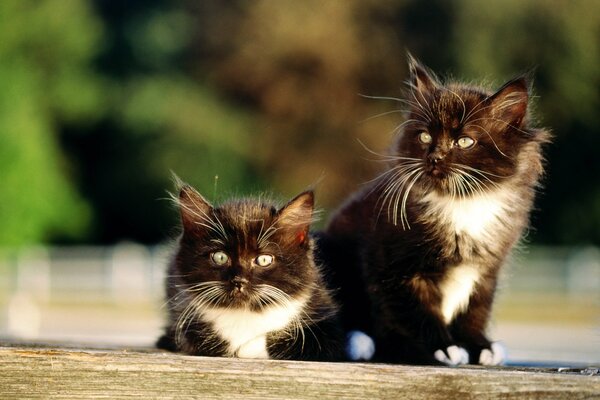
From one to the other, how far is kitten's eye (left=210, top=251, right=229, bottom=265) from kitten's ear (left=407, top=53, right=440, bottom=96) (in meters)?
1.03

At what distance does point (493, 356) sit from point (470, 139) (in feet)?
2.67

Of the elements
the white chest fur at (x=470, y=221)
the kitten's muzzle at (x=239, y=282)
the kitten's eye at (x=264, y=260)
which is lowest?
the kitten's muzzle at (x=239, y=282)

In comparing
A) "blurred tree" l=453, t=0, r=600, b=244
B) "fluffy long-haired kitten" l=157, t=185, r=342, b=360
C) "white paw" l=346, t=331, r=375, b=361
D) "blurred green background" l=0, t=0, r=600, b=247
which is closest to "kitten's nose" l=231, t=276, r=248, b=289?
"fluffy long-haired kitten" l=157, t=185, r=342, b=360

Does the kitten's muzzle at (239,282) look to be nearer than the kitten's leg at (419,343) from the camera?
Yes

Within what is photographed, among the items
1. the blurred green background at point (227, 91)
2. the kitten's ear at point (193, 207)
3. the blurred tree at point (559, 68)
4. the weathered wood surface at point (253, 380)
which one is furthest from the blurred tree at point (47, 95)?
the weathered wood surface at point (253, 380)

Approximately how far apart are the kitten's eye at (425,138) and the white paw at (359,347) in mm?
776

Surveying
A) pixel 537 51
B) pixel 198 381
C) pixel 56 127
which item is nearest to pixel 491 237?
pixel 198 381

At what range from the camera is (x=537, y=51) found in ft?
62.0

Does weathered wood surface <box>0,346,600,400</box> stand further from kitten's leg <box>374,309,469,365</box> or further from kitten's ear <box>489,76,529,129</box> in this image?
kitten's ear <box>489,76,529,129</box>

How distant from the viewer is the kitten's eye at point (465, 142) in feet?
10.7

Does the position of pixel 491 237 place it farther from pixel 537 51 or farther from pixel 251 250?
pixel 537 51

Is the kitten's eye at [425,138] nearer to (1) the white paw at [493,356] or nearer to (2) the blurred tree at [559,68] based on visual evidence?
(1) the white paw at [493,356]

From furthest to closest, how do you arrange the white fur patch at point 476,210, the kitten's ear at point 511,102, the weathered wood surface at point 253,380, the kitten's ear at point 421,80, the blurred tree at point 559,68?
1. the blurred tree at point 559,68
2. the kitten's ear at point 421,80
3. the white fur patch at point 476,210
4. the kitten's ear at point 511,102
5. the weathered wood surface at point 253,380

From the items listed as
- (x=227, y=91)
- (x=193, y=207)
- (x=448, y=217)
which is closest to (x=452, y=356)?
(x=448, y=217)
